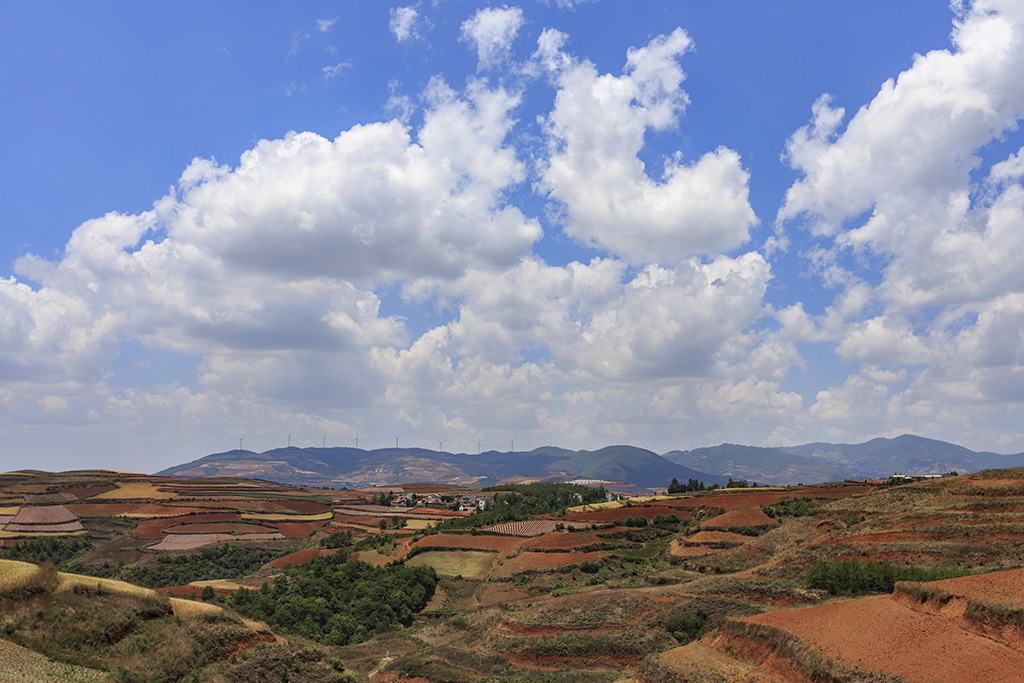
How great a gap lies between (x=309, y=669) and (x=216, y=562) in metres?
88.3

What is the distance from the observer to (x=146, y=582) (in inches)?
3521

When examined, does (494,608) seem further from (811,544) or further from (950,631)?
(950,631)

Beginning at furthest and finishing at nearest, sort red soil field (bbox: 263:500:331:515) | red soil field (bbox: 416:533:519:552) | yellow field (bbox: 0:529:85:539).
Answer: red soil field (bbox: 263:500:331:515) → yellow field (bbox: 0:529:85:539) → red soil field (bbox: 416:533:519:552)

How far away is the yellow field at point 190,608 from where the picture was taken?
29406 mm

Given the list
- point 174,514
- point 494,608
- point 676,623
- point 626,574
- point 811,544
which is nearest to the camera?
point 676,623

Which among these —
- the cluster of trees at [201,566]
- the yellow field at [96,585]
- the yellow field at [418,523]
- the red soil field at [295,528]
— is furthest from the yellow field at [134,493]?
the yellow field at [96,585]

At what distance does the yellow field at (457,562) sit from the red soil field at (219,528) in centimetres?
5561

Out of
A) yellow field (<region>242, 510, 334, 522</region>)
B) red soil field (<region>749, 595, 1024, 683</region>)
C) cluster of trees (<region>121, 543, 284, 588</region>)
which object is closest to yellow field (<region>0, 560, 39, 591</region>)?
red soil field (<region>749, 595, 1024, 683</region>)

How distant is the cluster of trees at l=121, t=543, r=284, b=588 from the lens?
92312 millimetres

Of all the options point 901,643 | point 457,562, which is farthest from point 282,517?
point 901,643

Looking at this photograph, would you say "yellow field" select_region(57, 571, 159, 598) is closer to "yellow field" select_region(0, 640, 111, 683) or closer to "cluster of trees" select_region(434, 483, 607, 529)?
"yellow field" select_region(0, 640, 111, 683)

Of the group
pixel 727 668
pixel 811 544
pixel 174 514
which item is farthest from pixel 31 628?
pixel 174 514

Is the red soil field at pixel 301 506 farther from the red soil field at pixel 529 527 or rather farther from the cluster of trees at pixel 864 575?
the cluster of trees at pixel 864 575

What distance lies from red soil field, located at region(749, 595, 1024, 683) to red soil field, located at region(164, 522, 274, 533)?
118 metres
